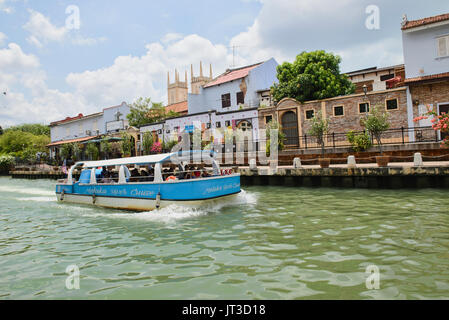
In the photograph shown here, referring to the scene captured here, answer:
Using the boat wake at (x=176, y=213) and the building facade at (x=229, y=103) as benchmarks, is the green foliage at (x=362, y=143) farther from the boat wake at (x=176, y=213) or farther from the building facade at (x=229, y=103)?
the building facade at (x=229, y=103)

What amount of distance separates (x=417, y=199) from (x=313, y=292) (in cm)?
885

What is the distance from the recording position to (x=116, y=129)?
4544 cm

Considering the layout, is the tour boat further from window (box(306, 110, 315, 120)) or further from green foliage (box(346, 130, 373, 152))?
window (box(306, 110, 315, 120))

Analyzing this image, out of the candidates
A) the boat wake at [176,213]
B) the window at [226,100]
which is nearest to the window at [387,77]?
the window at [226,100]

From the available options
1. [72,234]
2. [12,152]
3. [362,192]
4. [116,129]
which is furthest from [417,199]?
[12,152]

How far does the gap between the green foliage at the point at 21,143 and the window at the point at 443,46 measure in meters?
58.8

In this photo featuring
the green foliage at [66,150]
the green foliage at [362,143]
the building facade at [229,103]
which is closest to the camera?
the green foliage at [362,143]

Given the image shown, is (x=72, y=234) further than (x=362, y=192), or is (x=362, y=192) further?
(x=362, y=192)

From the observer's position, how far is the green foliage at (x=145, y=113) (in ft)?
143

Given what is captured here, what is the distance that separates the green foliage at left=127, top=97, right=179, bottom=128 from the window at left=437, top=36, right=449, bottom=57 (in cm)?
3091

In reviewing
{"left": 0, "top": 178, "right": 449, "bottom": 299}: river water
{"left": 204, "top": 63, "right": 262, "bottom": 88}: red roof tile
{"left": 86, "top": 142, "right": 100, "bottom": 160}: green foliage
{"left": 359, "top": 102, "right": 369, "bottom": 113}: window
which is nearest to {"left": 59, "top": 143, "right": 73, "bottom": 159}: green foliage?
{"left": 86, "top": 142, "right": 100, "bottom": 160}: green foliage

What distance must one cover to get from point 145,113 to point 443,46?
114 feet

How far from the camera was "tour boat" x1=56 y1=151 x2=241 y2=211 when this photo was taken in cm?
981

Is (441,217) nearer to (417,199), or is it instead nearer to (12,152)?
(417,199)
